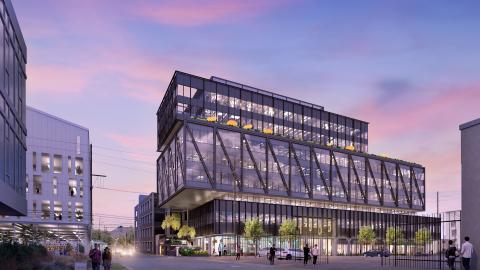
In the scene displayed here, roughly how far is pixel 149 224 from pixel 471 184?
133 m

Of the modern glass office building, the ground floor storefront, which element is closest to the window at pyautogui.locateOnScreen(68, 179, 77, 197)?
the modern glass office building

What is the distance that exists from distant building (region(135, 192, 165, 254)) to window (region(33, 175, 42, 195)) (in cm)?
4540

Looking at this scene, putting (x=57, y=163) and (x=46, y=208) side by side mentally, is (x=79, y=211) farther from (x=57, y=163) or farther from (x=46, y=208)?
(x=57, y=163)

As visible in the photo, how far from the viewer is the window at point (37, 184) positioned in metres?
88.8

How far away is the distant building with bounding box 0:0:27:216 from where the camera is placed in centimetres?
3384

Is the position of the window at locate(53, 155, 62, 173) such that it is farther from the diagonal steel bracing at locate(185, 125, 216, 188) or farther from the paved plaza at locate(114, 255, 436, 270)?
the paved plaza at locate(114, 255, 436, 270)

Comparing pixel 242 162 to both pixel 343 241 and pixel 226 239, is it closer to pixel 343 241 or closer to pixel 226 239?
pixel 226 239

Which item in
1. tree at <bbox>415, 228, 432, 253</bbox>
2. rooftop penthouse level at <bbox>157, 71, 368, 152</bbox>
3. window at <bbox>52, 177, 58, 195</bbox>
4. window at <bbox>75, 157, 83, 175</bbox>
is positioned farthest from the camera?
rooftop penthouse level at <bbox>157, 71, 368, 152</bbox>

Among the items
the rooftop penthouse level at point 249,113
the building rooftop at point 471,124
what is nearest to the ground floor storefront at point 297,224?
the rooftop penthouse level at point 249,113

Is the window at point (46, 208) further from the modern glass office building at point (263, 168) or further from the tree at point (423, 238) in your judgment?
the tree at point (423, 238)

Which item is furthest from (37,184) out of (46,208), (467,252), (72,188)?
(467,252)

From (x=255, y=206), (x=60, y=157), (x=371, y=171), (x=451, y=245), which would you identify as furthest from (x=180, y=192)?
(x=451, y=245)

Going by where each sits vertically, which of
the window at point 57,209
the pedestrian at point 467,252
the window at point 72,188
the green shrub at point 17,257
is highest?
the window at point 72,188

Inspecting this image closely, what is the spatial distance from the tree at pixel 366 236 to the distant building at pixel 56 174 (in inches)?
2029
